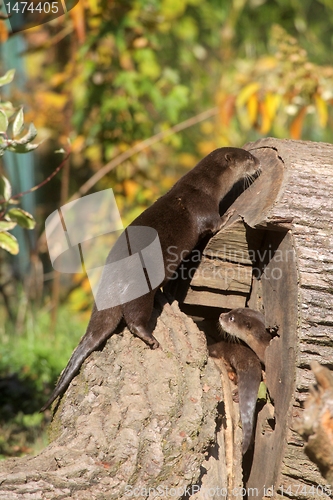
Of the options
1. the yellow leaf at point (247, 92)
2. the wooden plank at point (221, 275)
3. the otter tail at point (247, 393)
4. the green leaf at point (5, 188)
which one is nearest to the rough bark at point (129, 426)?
the otter tail at point (247, 393)

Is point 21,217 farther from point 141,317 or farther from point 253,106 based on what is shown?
point 253,106

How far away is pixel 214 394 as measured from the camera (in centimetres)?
240

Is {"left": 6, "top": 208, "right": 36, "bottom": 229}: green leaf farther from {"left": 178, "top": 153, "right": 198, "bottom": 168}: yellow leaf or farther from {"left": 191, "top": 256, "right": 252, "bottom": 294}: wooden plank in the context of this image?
{"left": 178, "top": 153, "right": 198, "bottom": 168}: yellow leaf

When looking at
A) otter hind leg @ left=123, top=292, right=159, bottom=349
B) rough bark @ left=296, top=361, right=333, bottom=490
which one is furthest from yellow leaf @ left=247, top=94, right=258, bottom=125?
rough bark @ left=296, top=361, right=333, bottom=490

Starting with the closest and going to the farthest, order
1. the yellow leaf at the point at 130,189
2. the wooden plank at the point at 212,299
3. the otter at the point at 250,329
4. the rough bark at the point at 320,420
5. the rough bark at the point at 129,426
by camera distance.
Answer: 1. the rough bark at the point at 320,420
2. the rough bark at the point at 129,426
3. the otter at the point at 250,329
4. the wooden plank at the point at 212,299
5. the yellow leaf at the point at 130,189

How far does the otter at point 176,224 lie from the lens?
100 inches

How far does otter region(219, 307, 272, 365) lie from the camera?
273 centimetres

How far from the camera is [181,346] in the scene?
2576mm

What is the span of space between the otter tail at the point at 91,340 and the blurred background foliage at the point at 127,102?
36.8 inches

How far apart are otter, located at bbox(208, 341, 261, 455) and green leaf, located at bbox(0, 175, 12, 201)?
4.21 ft

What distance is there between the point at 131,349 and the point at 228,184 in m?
1.05

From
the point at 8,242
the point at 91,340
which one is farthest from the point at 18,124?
the point at 91,340

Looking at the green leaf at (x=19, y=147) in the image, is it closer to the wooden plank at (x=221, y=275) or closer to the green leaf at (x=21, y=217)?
the green leaf at (x=21, y=217)

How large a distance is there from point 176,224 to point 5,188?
909 millimetres
